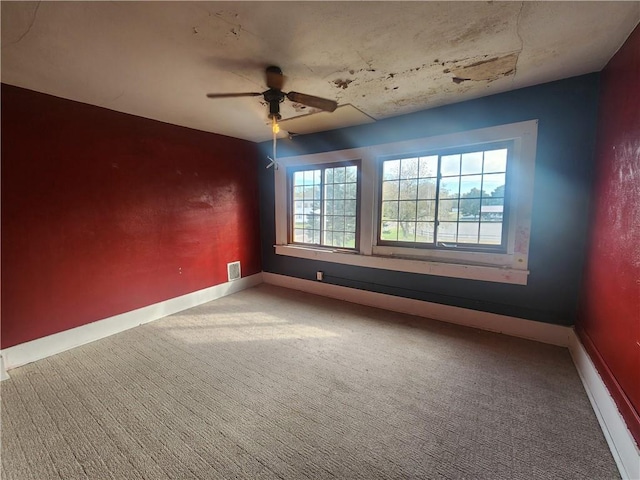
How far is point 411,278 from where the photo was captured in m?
3.14

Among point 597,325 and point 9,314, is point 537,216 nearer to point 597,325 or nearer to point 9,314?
point 597,325

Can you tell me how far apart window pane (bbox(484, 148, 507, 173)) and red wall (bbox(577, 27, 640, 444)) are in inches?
25.0

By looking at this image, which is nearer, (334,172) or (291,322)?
(291,322)

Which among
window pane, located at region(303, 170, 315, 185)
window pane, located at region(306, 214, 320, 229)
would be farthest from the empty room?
window pane, located at region(306, 214, 320, 229)

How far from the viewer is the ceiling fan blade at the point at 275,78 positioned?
1.96 m

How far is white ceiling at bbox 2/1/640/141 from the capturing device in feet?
4.62

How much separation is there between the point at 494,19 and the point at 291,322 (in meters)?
2.91

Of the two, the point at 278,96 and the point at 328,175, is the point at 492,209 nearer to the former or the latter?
the point at 328,175

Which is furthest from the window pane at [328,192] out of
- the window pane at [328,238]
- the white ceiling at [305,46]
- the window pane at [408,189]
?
the white ceiling at [305,46]

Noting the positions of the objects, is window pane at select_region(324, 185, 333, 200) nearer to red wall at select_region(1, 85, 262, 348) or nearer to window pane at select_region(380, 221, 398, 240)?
window pane at select_region(380, 221, 398, 240)

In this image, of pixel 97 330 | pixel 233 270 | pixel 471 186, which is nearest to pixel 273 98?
pixel 471 186

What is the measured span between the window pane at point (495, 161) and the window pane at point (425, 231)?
30.0 inches

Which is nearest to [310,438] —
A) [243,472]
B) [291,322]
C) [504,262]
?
[243,472]

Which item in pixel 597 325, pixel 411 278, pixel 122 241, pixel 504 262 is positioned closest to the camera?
pixel 597 325
